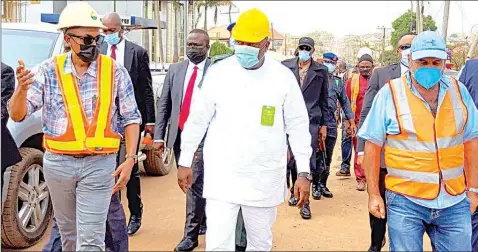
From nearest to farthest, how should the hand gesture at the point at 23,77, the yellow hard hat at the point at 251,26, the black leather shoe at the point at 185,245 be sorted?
the hand gesture at the point at 23,77
the yellow hard hat at the point at 251,26
the black leather shoe at the point at 185,245

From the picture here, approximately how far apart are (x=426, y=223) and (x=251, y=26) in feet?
5.05

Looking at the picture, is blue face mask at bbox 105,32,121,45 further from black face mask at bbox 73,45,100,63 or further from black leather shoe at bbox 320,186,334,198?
black leather shoe at bbox 320,186,334,198

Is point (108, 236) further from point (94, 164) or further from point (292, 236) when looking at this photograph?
point (292, 236)

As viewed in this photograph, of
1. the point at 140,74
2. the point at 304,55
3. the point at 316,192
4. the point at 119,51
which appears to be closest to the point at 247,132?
the point at 140,74

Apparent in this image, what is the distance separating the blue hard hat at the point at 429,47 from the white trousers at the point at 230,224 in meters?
1.26

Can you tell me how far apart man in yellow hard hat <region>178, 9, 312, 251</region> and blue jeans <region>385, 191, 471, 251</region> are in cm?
63

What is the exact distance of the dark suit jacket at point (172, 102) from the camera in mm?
5742

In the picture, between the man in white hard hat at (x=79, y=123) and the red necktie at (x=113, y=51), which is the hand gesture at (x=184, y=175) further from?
the red necktie at (x=113, y=51)

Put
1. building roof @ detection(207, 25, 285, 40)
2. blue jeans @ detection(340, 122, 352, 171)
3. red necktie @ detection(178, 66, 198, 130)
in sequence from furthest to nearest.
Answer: building roof @ detection(207, 25, 285, 40) < blue jeans @ detection(340, 122, 352, 171) < red necktie @ detection(178, 66, 198, 130)

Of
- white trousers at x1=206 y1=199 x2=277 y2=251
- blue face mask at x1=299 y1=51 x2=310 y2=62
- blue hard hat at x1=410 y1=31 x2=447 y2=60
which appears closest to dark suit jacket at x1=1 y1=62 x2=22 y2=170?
white trousers at x1=206 y1=199 x2=277 y2=251

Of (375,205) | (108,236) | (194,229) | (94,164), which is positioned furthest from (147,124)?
(375,205)

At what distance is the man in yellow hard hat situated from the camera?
3705 millimetres

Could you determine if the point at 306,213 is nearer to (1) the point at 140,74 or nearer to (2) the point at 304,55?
(2) the point at 304,55

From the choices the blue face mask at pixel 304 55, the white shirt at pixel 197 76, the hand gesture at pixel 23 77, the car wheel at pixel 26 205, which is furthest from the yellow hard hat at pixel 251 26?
the blue face mask at pixel 304 55
